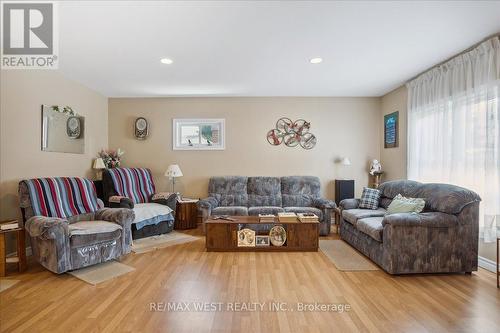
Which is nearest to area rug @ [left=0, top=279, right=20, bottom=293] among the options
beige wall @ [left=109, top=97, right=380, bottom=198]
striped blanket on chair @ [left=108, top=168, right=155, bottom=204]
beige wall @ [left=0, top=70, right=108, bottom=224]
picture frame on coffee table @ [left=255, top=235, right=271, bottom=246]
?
beige wall @ [left=0, top=70, right=108, bottom=224]

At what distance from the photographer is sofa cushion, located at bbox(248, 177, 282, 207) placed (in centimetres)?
484

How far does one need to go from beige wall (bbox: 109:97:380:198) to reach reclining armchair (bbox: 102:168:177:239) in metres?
0.56

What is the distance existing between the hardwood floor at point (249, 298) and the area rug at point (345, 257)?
0.40 feet

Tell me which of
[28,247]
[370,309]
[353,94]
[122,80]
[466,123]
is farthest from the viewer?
[353,94]

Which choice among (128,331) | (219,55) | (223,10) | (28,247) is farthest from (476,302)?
(28,247)

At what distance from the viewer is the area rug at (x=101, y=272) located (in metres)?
2.67

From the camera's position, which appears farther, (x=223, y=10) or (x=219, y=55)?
(x=219, y=55)

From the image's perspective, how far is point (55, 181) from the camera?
3203 mm

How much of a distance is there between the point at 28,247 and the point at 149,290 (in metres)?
2.20

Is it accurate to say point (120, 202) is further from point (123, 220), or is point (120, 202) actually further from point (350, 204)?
point (350, 204)

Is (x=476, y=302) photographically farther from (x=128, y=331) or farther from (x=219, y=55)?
(x=219, y=55)

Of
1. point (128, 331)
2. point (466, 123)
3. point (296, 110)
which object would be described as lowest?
point (128, 331)

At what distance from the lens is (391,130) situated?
15.7 feet

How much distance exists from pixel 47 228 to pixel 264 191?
3318 millimetres
